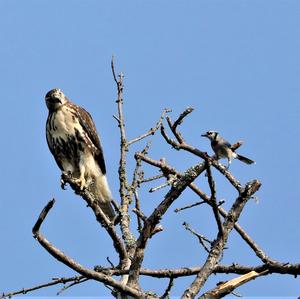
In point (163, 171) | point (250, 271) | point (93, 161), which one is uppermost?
point (93, 161)

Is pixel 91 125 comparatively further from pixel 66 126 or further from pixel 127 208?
pixel 127 208

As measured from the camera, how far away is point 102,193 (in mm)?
9195

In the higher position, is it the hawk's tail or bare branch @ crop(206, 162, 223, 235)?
the hawk's tail

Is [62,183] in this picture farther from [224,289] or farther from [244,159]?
[224,289]

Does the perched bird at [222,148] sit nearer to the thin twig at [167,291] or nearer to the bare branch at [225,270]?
the bare branch at [225,270]

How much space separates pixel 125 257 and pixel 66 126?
135 inches

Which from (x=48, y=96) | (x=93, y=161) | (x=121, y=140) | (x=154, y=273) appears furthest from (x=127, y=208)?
(x=48, y=96)

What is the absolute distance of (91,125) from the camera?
9.40 metres

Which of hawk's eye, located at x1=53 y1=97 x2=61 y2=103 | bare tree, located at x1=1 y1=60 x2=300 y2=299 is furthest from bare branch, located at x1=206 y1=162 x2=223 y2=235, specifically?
hawk's eye, located at x1=53 y1=97 x2=61 y2=103

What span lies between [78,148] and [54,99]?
85 cm

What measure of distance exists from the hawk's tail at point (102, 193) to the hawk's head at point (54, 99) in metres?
1.19

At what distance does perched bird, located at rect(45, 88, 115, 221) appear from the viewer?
9.16 metres

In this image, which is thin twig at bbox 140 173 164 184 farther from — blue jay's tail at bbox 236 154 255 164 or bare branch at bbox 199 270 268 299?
bare branch at bbox 199 270 268 299

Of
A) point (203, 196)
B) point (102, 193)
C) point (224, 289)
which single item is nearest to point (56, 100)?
point (102, 193)
